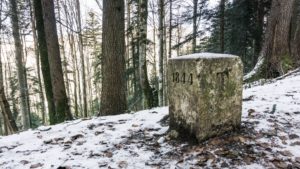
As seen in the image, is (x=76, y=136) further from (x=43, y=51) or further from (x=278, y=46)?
(x=278, y=46)

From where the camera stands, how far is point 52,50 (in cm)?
723

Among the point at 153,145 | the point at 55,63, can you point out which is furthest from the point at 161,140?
the point at 55,63

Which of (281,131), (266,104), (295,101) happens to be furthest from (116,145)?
(295,101)

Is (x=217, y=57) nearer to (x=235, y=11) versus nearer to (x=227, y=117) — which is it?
(x=227, y=117)

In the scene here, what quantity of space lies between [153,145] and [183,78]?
102cm

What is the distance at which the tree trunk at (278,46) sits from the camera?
7.86m

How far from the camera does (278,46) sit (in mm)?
7980

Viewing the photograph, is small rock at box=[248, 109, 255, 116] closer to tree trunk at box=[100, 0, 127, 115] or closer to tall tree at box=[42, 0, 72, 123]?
tree trunk at box=[100, 0, 127, 115]

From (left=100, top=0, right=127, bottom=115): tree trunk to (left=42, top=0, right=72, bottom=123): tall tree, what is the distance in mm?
2015

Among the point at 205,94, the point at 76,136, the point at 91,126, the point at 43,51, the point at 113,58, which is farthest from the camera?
the point at 43,51

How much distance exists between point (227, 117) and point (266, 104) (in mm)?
1733

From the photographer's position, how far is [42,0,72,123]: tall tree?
700 cm

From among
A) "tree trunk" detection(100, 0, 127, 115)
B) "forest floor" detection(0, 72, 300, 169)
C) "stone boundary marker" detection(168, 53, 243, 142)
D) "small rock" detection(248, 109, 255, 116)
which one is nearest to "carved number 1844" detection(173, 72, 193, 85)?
"stone boundary marker" detection(168, 53, 243, 142)

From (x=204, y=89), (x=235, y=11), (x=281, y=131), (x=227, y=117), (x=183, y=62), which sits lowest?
(x=281, y=131)
